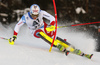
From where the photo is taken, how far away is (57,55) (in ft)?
14.2

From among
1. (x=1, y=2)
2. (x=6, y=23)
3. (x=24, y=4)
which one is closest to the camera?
(x=1, y=2)

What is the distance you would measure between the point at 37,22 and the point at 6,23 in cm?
676

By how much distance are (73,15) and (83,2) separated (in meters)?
1.15

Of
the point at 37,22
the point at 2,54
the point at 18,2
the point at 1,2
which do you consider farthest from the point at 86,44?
the point at 18,2

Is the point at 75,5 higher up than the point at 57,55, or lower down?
higher up

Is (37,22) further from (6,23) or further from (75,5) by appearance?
(75,5)

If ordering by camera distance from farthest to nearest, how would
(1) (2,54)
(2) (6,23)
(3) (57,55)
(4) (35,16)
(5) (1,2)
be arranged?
(2) (6,23) < (5) (1,2) < (4) (35,16) < (3) (57,55) < (1) (2,54)

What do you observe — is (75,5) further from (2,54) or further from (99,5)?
(2,54)

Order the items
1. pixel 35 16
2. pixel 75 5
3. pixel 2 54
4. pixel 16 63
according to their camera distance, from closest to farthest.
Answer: pixel 16 63, pixel 2 54, pixel 35 16, pixel 75 5

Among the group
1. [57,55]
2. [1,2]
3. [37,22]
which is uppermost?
[1,2]

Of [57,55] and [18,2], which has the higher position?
[18,2]

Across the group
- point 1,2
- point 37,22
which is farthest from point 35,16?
point 1,2

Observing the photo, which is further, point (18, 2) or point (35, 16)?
point (18, 2)

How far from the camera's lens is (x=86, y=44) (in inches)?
232
